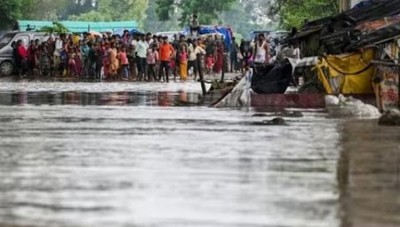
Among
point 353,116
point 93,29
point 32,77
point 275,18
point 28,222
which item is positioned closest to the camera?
point 28,222

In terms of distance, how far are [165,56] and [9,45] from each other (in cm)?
836

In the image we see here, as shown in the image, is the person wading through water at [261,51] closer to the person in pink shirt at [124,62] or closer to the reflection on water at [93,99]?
the reflection on water at [93,99]

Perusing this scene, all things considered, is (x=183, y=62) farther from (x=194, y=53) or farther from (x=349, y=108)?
(x=349, y=108)

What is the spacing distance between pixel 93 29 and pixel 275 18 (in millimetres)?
15020

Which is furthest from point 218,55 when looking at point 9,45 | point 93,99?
point 93,99

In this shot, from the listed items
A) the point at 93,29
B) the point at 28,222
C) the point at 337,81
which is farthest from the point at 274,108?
the point at 93,29

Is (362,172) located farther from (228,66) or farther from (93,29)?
(93,29)

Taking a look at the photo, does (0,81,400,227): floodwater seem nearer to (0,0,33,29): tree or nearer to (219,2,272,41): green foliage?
(0,0,33,29): tree

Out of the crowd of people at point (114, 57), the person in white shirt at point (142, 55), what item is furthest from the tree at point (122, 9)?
the person in white shirt at point (142, 55)

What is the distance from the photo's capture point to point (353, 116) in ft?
52.8

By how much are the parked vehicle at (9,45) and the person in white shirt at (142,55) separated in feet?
20.0

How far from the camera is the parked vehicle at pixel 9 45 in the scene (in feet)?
134

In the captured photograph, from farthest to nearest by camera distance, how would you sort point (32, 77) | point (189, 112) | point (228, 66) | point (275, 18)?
1. point (275, 18)
2. point (228, 66)
3. point (32, 77)
4. point (189, 112)

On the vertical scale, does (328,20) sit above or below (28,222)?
above
